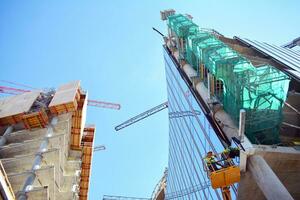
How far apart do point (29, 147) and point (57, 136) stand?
3160mm

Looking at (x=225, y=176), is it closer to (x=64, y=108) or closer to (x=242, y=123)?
(x=242, y=123)

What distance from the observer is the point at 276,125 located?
19.7 metres

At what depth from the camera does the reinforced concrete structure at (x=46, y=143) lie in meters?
31.8

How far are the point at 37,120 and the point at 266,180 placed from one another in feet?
107

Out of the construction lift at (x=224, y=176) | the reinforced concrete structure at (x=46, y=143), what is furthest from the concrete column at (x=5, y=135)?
the construction lift at (x=224, y=176)

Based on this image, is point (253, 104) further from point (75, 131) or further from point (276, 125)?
point (75, 131)

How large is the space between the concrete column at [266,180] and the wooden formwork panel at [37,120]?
101 ft

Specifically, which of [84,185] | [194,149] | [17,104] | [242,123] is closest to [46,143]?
[17,104]

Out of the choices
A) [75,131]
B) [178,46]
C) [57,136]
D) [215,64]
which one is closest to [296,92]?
[215,64]

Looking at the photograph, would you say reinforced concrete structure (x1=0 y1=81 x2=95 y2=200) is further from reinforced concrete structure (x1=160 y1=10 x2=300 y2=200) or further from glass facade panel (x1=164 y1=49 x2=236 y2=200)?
reinforced concrete structure (x1=160 y1=10 x2=300 y2=200)

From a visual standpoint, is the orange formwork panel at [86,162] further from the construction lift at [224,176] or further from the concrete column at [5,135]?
the construction lift at [224,176]

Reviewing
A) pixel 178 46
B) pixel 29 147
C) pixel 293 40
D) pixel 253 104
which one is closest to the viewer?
pixel 253 104

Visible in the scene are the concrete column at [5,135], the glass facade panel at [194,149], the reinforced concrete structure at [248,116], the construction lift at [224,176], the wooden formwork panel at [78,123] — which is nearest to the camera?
the construction lift at [224,176]

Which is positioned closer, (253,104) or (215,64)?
(253,104)
